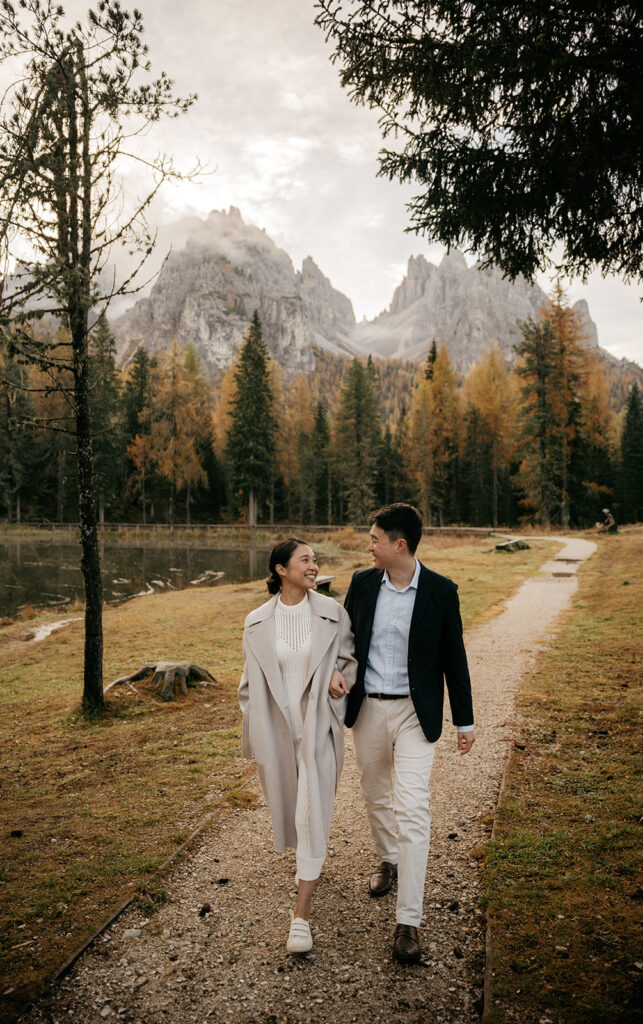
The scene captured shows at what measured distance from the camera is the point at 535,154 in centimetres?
527

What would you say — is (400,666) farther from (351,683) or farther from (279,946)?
(279,946)

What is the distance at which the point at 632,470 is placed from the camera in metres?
48.1

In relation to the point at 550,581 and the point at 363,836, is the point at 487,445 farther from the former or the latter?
the point at 363,836

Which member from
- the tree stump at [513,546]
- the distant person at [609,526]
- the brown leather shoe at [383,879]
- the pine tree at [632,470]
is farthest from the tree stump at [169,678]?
the pine tree at [632,470]

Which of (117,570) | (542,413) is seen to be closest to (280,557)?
(117,570)

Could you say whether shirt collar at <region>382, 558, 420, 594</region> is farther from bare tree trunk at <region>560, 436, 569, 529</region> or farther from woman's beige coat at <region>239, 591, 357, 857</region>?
bare tree trunk at <region>560, 436, 569, 529</region>

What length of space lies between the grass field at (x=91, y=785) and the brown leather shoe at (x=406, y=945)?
141 centimetres

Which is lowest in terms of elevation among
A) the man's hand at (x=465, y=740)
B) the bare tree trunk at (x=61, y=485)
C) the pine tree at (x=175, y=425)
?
the man's hand at (x=465, y=740)

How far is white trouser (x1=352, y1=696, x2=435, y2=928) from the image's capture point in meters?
2.82

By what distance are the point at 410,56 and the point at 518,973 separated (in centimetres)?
682

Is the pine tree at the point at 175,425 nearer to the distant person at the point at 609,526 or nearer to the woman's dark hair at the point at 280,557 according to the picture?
the distant person at the point at 609,526

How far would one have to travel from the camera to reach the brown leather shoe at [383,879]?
3297mm

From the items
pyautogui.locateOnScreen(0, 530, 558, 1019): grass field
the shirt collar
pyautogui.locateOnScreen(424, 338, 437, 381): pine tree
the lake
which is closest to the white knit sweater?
the shirt collar

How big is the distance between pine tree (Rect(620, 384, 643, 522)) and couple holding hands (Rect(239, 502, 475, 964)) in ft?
165
